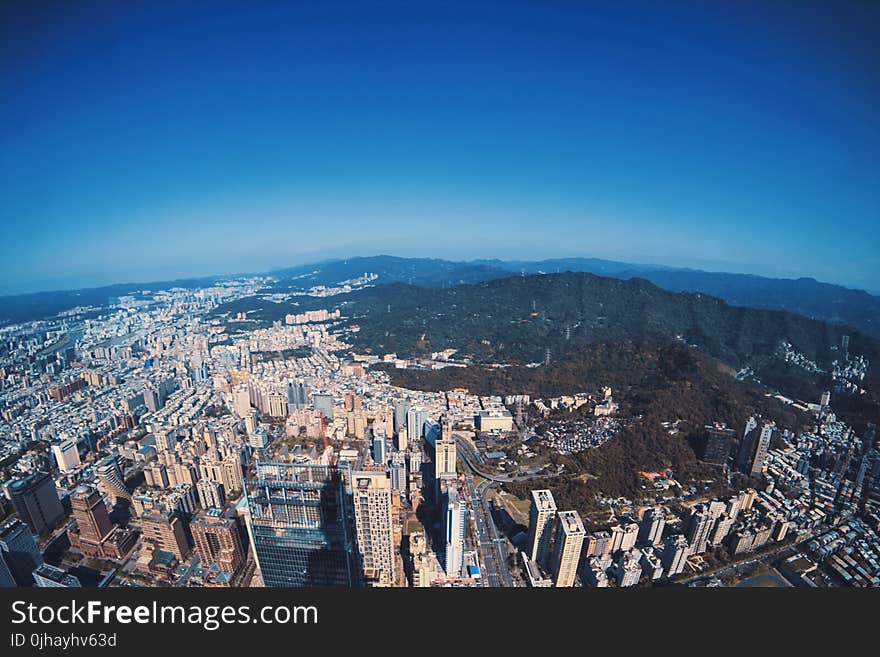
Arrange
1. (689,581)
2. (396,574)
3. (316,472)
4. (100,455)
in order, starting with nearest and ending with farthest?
(316,472), (396,574), (689,581), (100,455)

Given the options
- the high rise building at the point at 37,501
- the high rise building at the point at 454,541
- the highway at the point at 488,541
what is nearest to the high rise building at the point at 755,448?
the highway at the point at 488,541

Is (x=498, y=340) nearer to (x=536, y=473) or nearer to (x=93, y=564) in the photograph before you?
(x=536, y=473)

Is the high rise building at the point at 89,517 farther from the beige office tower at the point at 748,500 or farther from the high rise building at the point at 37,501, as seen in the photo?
the beige office tower at the point at 748,500

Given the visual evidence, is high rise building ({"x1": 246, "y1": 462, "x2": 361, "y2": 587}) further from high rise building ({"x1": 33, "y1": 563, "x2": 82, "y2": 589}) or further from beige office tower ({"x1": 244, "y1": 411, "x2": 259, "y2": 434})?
beige office tower ({"x1": 244, "y1": 411, "x2": 259, "y2": 434})

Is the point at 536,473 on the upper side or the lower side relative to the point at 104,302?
lower

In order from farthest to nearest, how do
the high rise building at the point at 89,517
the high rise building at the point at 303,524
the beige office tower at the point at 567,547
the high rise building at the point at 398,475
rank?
the high rise building at the point at 398,475 < the high rise building at the point at 89,517 < the beige office tower at the point at 567,547 < the high rise building at the point at 303,524

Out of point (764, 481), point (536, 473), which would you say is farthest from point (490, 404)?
point (764, 481)

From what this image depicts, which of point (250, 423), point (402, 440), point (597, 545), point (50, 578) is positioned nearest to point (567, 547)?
point (597, 545)
